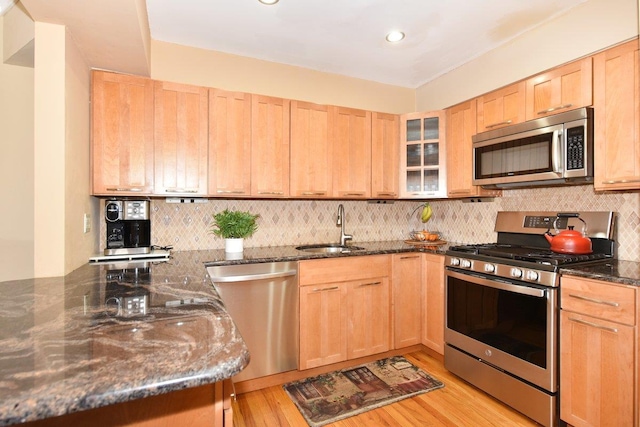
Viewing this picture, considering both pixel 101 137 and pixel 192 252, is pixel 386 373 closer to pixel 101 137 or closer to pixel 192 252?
pixel 192 252

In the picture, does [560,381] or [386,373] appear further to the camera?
[386,373]

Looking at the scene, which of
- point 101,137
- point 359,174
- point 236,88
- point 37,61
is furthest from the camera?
point 359,174

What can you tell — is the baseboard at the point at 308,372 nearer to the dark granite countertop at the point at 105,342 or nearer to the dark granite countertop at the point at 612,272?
the dark granite countertop at the point at 105,342

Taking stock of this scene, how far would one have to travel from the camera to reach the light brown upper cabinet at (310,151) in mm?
2871

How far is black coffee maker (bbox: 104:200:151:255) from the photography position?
2383 millimetres

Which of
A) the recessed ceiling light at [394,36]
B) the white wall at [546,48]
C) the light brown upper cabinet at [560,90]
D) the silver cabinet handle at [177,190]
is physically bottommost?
the silver cabinet handle at [177,190]

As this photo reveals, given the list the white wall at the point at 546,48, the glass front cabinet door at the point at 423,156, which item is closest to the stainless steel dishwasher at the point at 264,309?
the glass front cabinet door at the point at 423,156

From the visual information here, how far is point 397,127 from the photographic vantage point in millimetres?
3322

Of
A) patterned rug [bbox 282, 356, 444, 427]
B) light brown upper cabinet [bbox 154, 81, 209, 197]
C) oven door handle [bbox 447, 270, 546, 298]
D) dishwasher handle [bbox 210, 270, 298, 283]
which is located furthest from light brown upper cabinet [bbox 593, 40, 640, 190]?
light brown upper cabinet [bbox 154, 81, 209, 197]

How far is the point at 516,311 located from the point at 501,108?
1.60 m

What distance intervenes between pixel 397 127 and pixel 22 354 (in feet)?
10.5

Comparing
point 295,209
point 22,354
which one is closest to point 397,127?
point 295,209

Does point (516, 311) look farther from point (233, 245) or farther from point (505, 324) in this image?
point (233, 245)

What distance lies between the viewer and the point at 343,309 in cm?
271
